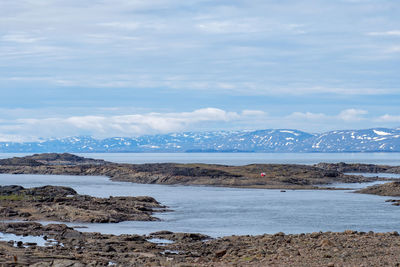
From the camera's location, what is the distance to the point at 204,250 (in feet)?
120

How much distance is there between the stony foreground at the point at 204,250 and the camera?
27625mm

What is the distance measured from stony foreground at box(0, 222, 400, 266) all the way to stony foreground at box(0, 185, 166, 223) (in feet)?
41.1

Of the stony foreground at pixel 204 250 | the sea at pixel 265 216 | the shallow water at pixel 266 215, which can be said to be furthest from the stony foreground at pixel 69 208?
the stony foreground at pixel 204 250

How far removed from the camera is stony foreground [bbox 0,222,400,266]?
90.6 feet

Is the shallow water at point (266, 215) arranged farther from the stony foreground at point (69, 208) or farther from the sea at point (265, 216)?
the stony foreground at point (69, 208)

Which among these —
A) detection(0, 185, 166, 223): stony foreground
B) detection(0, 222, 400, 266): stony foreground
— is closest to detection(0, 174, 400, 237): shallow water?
detection(0, 185, 166, 223): stony foreground

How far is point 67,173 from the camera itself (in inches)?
6836

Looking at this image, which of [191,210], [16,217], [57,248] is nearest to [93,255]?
[57,248]

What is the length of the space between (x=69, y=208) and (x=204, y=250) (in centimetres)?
2850

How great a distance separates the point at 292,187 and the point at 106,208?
200 ft

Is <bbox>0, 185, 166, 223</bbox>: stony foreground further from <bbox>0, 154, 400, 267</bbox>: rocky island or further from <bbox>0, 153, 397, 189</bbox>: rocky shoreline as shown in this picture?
<bbox>0, 153, 397, 189</bbox>: rocky shoreline

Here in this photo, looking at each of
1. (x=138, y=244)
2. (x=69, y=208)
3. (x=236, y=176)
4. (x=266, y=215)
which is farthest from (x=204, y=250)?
(x=236, y=176)

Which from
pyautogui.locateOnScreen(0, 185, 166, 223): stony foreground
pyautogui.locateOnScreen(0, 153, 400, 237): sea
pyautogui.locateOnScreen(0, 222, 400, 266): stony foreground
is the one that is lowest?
pyautogui.locateOnScreen(0, 153, 400, 237): sea

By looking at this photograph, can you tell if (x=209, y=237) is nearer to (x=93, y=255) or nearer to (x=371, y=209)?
(x=93, y=255)
